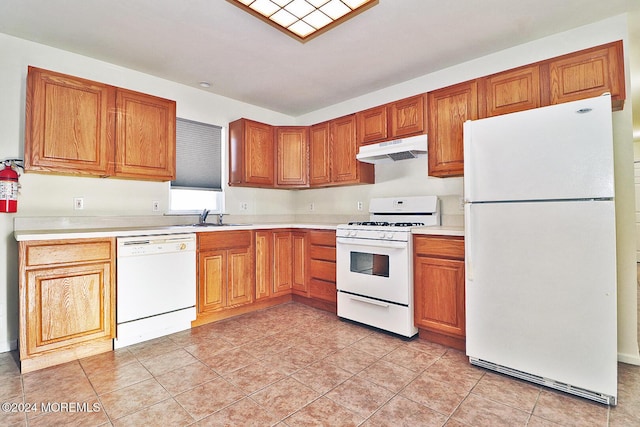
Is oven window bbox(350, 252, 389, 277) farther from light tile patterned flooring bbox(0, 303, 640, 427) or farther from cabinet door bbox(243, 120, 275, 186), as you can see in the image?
cabinet door bbox(243, 120, 275, 186)

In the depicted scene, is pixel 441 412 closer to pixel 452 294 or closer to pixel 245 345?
pixel 452 294

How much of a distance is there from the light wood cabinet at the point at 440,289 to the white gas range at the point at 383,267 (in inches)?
3.0

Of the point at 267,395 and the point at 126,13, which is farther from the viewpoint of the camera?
the point at 126,13

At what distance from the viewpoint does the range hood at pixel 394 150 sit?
298 cm

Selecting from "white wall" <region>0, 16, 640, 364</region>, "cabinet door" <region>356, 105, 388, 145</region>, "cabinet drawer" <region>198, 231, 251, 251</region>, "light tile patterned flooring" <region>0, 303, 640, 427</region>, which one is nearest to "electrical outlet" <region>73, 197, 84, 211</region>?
"white wall" <region>0, 16, 640, 364</region>

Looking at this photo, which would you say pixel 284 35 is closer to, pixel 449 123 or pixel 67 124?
pixel 449 123

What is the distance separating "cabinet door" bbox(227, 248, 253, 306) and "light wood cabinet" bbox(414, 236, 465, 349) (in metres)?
A: 1.73

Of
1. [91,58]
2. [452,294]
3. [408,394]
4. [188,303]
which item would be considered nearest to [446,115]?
[452,294]

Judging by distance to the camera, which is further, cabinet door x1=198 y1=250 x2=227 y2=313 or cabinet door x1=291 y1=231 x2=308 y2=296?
cabinet door x1=291 y1=231 x2=308 y2=296

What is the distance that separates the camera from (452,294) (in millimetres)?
2482

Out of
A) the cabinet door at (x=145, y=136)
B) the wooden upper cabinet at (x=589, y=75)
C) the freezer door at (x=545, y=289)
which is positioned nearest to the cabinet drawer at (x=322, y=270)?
the freezer door at (x=545, y=289)

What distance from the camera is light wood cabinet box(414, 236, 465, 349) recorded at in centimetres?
245

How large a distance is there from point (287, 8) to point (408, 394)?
2.62 meters

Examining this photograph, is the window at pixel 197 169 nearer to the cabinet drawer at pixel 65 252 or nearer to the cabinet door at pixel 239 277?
the cabinet door at pixel 239 277
